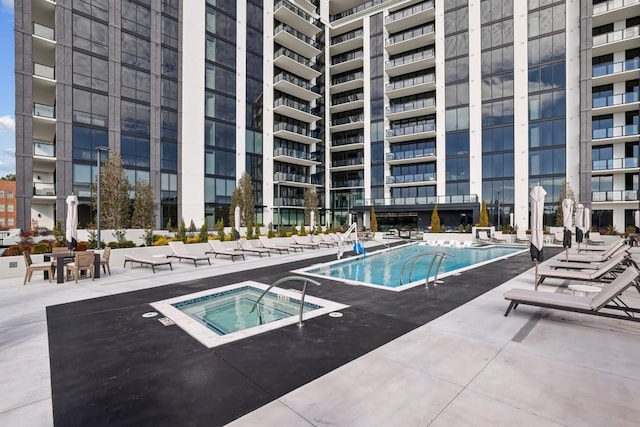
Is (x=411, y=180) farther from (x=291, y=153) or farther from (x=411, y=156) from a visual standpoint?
(x=291, y=153)

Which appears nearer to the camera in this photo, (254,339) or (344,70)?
(254,339)

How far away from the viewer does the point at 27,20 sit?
2281cm

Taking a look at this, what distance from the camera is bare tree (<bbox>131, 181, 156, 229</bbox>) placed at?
77.3ft

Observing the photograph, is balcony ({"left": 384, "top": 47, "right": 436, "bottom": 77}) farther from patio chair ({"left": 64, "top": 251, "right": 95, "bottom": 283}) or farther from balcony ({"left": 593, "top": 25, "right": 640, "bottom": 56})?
patio chair ({"left": 64, "top": 251, "right": 95, "bottom": 283})

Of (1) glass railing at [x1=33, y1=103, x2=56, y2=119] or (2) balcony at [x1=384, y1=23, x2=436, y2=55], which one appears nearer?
(1) glass railing at [x1=33, y1=103, x2=56, y2=119]

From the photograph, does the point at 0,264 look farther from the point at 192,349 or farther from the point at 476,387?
the point at 476,387

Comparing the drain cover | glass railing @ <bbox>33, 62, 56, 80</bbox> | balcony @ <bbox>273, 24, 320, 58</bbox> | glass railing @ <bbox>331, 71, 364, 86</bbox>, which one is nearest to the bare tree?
glass railing @ <bbox>33, 62, 56, 80</bbox>

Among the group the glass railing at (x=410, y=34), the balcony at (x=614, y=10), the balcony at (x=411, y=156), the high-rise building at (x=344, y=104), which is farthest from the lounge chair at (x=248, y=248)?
the balcony at (x=614, y=10)

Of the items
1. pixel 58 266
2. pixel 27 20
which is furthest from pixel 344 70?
pixel 58 266

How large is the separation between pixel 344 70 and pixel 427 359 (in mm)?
44192

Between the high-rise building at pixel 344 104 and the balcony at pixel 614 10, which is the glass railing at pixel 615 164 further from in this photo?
the balcony at pixel 614 10

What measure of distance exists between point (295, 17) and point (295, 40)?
2771mm

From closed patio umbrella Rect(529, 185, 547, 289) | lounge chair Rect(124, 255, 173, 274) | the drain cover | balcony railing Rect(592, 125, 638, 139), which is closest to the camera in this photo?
the drain cover

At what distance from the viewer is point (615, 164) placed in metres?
27.2
